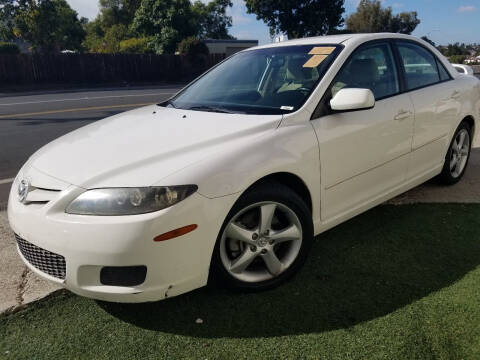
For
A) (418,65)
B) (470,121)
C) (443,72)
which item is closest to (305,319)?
(418,65)

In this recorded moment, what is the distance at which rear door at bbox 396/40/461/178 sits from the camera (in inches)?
144

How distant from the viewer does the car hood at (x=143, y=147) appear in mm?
2273

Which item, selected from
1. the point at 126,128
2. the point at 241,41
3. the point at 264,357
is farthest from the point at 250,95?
the point at 241,41

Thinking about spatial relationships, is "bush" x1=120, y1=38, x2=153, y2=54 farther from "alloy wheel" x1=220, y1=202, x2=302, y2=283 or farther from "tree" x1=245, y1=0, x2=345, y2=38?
"alloy wheel" x1=220, y1=202, x2=302, y2=283

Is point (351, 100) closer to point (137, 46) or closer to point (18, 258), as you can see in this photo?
point (18, 258)

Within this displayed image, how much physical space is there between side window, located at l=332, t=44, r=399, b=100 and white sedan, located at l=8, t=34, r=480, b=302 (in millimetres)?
13

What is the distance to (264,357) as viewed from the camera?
84.3 inches

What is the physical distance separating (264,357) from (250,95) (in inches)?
71.6

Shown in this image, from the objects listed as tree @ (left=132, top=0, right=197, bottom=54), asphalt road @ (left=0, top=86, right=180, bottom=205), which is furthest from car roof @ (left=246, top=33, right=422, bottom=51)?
tree @ (left=132, top=0, right=197, bottom=54)

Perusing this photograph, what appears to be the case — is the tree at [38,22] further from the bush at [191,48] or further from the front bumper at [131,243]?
the front bumper at [131,243]

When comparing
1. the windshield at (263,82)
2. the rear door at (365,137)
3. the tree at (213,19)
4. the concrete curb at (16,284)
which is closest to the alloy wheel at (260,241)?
the rear door at (365,137)

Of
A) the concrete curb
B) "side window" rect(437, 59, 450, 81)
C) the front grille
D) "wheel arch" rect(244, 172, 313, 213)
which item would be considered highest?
"side window" rect(437, 59, 450, 81)

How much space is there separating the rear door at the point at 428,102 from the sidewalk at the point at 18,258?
1.20ft

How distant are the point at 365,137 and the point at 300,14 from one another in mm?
39998
